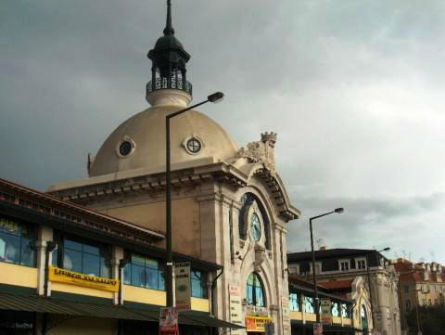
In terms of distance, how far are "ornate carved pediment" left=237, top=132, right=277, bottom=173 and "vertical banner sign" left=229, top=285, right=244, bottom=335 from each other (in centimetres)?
948

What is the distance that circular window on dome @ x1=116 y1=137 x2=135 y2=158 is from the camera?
145 feet

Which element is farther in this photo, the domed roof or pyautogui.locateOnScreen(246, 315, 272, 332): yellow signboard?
the domed roof

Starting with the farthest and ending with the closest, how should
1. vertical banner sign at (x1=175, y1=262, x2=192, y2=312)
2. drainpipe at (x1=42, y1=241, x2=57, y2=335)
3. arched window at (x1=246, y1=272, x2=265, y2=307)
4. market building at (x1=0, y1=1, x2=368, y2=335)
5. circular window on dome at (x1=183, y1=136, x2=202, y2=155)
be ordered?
1. circular window on dome at (x1=183, y1=136, x2=202, y2=155)
2. arched window at (x1=246, y1=272, x2=265, y2=307)
3. market building at (x1=0, y1=1, x2=368, y2=335)
4. drainpipe at (x1=42, y1=241, x2=57, y2=335)
5. vertical banner sign at (x1=175, y1=262, x2=192, y2=312)

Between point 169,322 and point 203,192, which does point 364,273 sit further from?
point 169,322

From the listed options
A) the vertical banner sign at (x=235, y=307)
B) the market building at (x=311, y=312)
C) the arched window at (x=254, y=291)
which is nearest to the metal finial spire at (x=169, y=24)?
the arched window at (x=254, y=291)

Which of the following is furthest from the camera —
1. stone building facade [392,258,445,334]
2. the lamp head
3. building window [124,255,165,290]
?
stone building facade [392,258,445,334]

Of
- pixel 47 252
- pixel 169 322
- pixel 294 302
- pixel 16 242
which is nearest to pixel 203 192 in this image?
pixel 47 252

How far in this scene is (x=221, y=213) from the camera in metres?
39.3

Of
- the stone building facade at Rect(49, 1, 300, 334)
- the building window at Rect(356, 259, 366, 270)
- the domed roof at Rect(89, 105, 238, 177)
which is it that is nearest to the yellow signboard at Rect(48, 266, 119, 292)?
the stone building facade at Rect(49, 1, 300, 334)

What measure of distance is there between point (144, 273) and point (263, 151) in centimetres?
1792

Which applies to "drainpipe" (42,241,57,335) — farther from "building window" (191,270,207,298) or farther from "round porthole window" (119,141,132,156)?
"round porthole window" (119,141,132,156)

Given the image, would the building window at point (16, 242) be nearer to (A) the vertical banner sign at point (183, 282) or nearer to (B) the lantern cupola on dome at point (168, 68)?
(A) the vertical banner sign at point (183, 282)

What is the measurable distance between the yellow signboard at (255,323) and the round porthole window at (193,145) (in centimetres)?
1156

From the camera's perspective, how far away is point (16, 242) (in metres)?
23.1
